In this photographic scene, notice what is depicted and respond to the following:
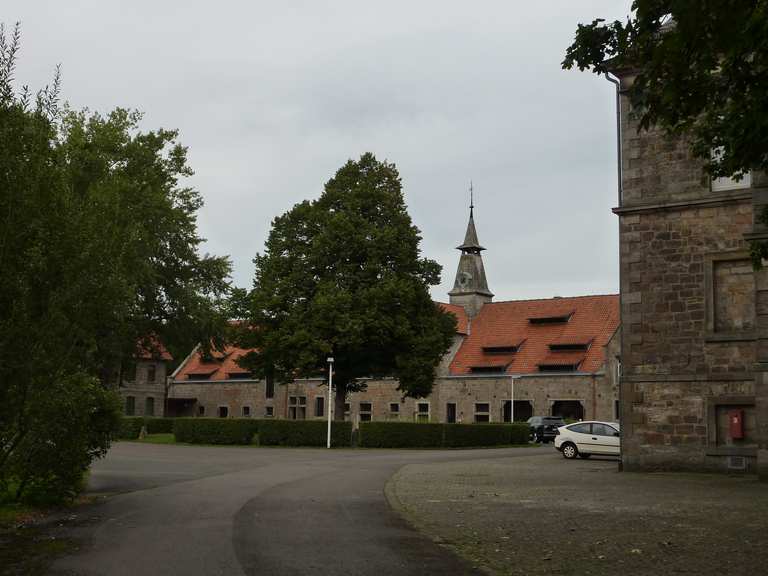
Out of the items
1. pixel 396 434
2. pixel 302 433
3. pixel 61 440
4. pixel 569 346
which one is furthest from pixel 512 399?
pixel 61 440

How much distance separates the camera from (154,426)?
56.2m

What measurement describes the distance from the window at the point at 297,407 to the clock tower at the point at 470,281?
14.5 meters

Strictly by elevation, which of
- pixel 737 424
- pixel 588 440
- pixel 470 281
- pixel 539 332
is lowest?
pixel 588 440

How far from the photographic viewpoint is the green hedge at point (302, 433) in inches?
1607

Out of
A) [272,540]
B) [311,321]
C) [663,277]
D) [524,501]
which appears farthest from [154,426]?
[272,540]

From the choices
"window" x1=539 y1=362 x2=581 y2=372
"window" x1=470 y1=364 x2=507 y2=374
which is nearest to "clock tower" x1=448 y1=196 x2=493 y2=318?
"window" x1=470 y1=364 x2=507 y2=374

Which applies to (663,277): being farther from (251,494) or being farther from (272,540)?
(272,540)

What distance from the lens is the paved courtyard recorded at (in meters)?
9.71

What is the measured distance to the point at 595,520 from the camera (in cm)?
1332

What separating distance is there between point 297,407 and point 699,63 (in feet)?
208

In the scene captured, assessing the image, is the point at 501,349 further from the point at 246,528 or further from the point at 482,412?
the point at 246,528

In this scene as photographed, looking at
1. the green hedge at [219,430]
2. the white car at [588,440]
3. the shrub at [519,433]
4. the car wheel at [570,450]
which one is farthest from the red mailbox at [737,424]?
the shrub at [519,433]

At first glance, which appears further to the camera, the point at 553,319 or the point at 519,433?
the point at 553,319

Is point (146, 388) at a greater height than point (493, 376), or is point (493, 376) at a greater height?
point (493, 376)
